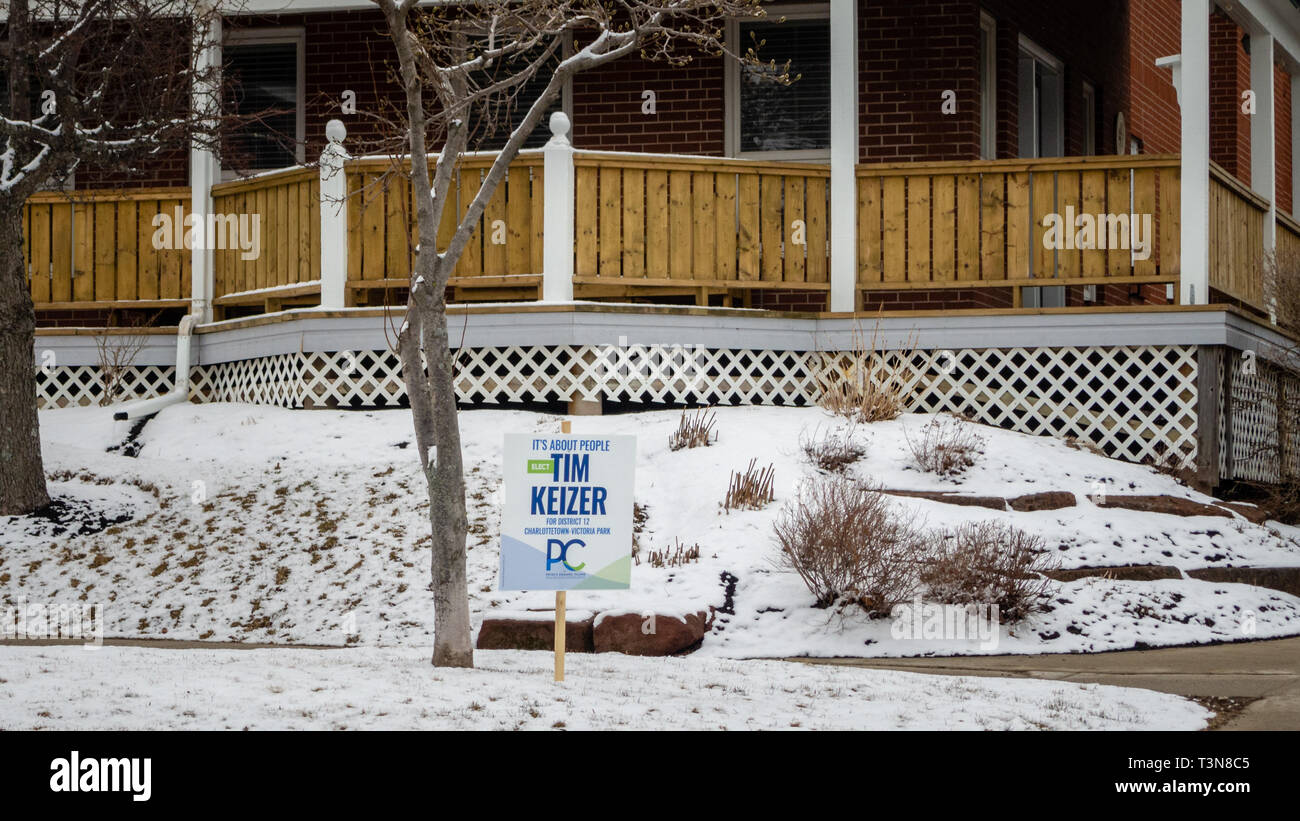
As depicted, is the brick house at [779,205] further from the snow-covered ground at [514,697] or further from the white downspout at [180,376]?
the snow-covered ground at [514,697]

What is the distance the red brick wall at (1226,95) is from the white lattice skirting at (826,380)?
1080 cm

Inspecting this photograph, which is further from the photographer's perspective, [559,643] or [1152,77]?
[1152,77]

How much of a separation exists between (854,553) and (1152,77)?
52.4ft

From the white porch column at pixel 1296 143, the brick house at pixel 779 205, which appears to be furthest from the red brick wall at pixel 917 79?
the white porch column at pixel 1296 143

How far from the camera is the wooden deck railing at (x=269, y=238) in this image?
47.9 feet

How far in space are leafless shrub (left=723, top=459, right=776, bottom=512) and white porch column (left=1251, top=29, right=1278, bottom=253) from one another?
7170mm

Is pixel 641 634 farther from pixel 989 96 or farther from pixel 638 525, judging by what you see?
pixel 989 96

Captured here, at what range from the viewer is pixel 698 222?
1420 cm

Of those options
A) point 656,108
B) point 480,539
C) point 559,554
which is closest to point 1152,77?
point 656,108

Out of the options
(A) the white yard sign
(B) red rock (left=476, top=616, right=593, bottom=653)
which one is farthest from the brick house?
(A) the white yard sign

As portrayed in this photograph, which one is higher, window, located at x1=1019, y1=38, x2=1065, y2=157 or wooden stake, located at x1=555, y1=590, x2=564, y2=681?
window, located at x1=1019, y1=38, x2=1065, y2=157

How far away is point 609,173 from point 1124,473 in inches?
197

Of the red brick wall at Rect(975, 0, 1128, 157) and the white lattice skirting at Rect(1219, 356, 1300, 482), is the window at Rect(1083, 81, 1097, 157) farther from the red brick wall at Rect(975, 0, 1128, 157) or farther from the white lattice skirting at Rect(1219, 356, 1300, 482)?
the white lattice skirting at Rect(1219, 356, 1300, 482)

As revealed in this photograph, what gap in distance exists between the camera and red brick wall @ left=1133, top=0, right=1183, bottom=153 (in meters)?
22.5
